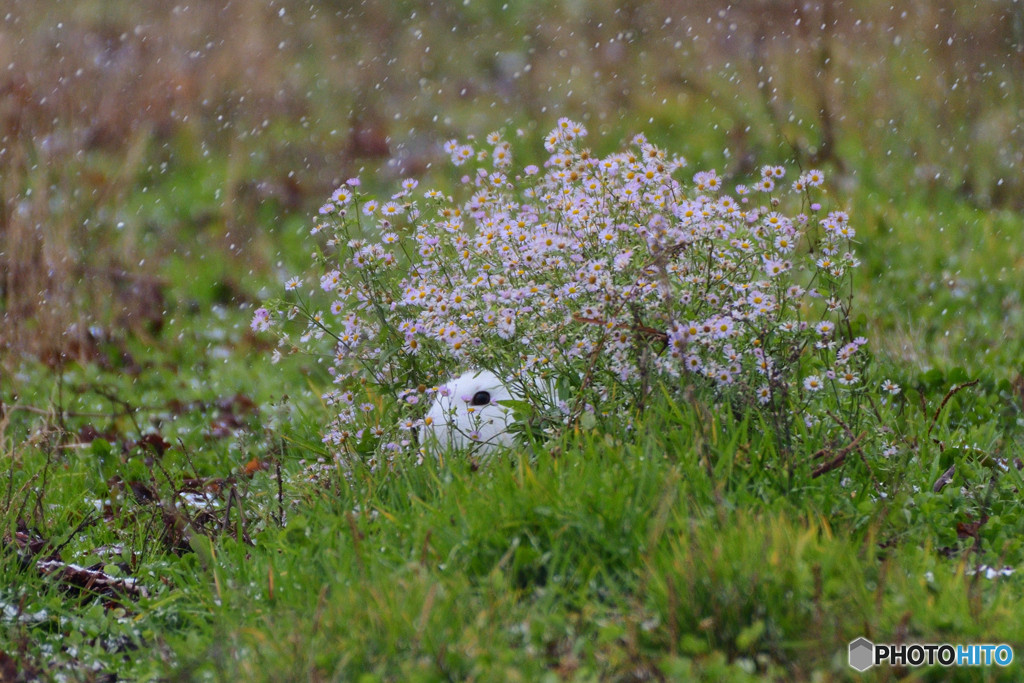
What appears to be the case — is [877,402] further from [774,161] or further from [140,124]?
[140,124]

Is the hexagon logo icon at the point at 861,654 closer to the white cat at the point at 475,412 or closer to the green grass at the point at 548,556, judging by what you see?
the green grass at the point at 548,556

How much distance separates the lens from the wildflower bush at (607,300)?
292 cm

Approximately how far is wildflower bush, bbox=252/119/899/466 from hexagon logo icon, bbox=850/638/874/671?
2.88 ft

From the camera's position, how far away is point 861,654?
6.26ft

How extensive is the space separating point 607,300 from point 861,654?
4.34ft

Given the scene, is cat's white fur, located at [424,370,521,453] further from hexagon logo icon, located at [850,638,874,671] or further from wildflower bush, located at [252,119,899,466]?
hexagon logo icon, located at [850,638,874,671]

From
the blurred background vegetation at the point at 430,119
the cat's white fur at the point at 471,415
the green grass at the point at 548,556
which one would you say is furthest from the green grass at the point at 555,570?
the blurred background vegetation at the point at 430,119

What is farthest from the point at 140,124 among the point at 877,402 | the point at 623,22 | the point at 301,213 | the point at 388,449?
the point at 877,402

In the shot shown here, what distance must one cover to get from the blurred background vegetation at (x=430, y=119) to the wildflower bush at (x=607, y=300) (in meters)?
1.90

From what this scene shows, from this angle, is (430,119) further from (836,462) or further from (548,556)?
(548,556)

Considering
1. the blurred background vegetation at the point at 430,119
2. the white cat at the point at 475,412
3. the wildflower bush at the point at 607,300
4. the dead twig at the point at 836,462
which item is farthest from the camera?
the blurred background vegetation at the point at 430,119

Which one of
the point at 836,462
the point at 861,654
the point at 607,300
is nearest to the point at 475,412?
the point at 607,300

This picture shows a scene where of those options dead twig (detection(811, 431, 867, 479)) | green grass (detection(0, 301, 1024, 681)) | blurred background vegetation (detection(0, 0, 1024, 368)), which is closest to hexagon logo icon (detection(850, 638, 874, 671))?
green grass (detection(0, 301, 1024, 681))

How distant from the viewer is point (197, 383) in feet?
18.9
